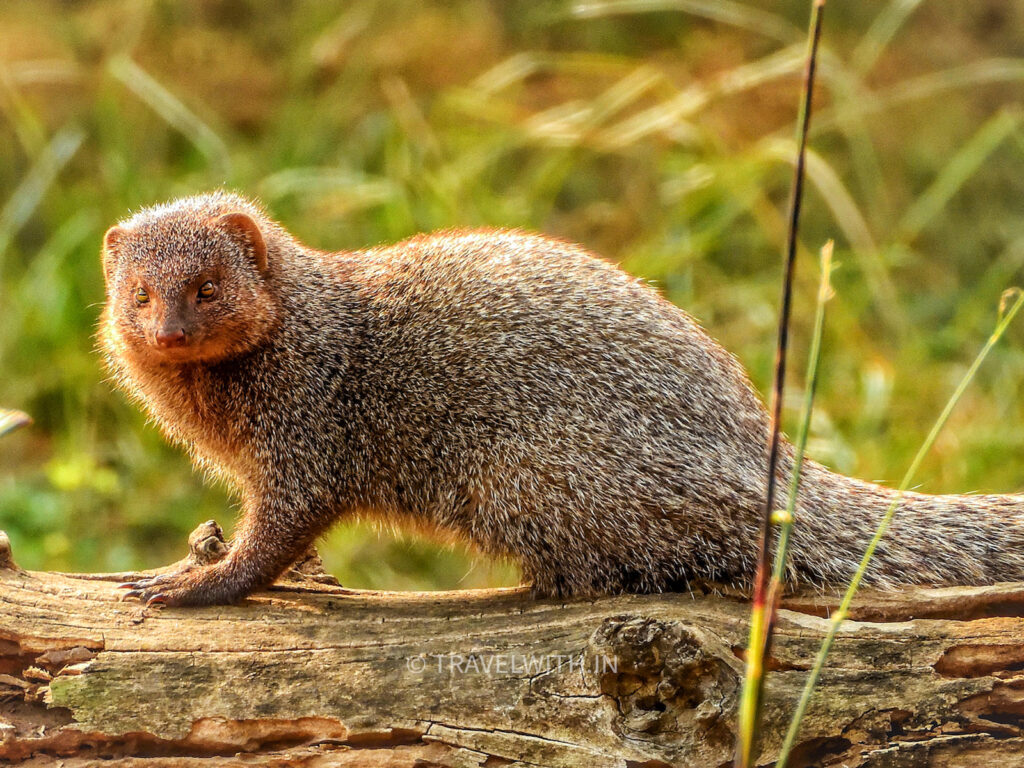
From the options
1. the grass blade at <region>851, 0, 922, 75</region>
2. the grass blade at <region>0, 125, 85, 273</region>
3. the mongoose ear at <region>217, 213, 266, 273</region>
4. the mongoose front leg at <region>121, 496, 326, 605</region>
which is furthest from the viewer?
the grass blade at <region>0, 125, 85, 273</region>

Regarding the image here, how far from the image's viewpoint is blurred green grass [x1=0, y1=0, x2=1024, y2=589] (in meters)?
6.43

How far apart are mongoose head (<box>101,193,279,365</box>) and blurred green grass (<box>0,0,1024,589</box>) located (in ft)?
8.54

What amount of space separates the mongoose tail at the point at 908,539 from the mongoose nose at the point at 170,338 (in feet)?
6.66

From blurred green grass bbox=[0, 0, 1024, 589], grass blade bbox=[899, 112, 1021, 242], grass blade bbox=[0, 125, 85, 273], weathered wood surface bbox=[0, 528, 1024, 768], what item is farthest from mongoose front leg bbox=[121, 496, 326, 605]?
grass blade bbox=[899, 112, 1021, 242]

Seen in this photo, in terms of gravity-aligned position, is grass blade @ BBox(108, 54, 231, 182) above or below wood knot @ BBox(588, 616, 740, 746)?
above

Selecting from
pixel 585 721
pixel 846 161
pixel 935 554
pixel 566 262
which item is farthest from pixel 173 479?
pixel 846 161

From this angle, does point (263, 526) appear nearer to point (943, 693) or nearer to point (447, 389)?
point (447, 389)

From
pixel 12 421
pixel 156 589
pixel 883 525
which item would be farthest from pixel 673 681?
pixel 12 421

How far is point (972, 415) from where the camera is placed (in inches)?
276

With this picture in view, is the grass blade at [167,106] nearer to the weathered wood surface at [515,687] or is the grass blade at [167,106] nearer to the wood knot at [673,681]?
the weathered wood surface at [515,687]

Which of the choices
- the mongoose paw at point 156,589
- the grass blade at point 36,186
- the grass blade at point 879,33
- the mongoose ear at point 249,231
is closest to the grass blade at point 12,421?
→ the mongoose paw at point 156,589

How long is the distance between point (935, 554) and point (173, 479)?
467 cm

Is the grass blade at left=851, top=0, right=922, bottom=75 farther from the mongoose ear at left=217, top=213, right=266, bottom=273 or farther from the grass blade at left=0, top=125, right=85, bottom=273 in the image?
the grass blade at left=0, top=125, right=85, bottom=273

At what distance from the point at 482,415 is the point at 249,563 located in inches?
35.2
